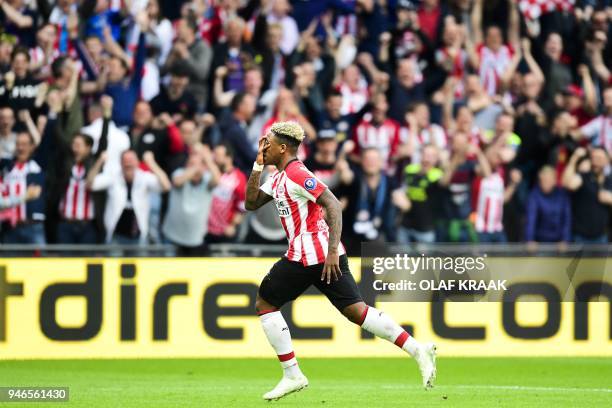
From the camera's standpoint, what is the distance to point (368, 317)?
9.57 metres

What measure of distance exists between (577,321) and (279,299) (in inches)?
239

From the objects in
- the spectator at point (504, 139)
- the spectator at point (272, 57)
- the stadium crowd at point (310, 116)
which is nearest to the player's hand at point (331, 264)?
the stadium crowd at point (310, 116)

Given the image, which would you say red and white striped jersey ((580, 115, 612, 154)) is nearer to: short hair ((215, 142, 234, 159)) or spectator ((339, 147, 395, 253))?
spectator ((339, 147, 395, 253))

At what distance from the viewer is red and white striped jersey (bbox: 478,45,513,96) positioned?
1848 cm

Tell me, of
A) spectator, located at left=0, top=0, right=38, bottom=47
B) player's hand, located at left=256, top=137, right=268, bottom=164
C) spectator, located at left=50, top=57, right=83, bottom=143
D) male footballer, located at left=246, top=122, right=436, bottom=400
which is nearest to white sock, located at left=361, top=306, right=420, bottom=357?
male footballer, located at left=246, top=122, right=436, bottom=400

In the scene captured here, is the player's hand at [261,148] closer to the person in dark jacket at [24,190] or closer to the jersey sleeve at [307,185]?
the jersey sleeve at [307,185]

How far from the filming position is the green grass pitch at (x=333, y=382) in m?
9.99

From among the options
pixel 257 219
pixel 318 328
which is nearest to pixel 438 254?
pixel 318 328

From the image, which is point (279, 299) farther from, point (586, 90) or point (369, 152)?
point (586, 90)

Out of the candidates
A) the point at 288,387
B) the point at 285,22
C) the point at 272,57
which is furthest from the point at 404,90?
the point at 288,387

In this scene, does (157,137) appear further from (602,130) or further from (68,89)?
(602,130)

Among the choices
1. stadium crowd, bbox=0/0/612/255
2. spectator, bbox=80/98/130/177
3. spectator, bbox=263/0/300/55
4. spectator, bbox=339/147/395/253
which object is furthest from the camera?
spectator, bbox=263/0/300/55

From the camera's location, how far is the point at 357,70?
1788 cm

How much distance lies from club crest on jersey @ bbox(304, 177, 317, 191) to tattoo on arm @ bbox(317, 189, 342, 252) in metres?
0.10
